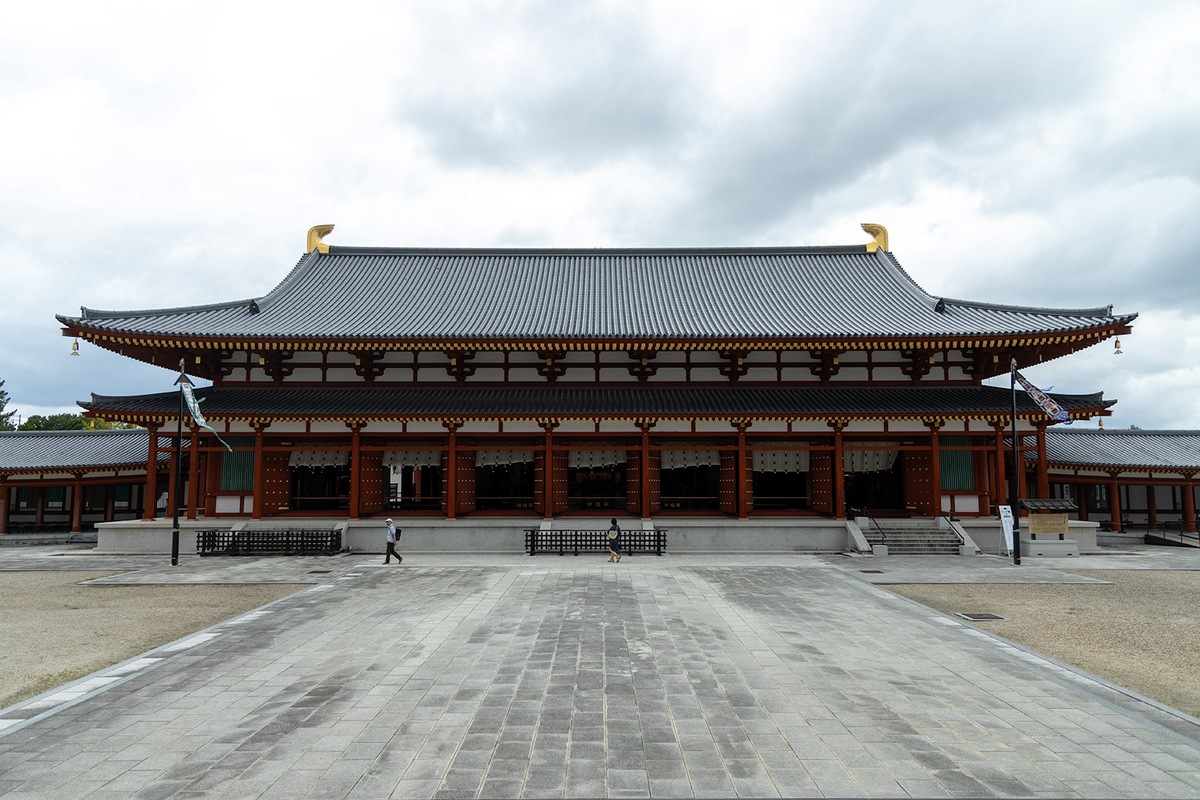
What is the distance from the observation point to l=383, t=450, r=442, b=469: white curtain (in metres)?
23.2

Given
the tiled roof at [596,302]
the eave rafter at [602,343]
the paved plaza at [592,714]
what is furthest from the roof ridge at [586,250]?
the paved plaza at [592,714]

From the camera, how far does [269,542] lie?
20.5m

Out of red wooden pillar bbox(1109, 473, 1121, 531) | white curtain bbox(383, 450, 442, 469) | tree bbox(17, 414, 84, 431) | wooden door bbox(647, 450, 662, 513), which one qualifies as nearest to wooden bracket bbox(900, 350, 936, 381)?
wooden door bbox(647, 450, 662, 513)

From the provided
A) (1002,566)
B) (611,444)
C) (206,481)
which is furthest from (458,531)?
(1002,566)

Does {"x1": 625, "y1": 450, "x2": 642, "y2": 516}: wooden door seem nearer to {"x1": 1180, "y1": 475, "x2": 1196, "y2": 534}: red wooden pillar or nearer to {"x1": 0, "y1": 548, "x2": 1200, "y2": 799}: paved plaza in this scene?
{"x1": 0, "y1": 548, "x2": 1200, "y2": 799}: paved plaza

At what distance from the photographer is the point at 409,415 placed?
2105 centimetres

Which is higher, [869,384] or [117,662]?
[869,384]

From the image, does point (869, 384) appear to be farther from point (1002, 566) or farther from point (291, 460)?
point (291, 460)

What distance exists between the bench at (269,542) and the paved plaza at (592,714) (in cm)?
873

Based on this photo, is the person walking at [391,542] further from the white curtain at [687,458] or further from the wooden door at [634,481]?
the white curtain at [687,458]

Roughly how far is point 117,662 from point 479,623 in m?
5.83

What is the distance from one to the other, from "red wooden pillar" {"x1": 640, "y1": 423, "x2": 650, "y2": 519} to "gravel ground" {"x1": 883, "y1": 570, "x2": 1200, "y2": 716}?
9.29 meters

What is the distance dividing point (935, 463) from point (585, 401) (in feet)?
44.5

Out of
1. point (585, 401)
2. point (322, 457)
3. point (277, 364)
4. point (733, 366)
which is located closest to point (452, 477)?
point (322, 457)
